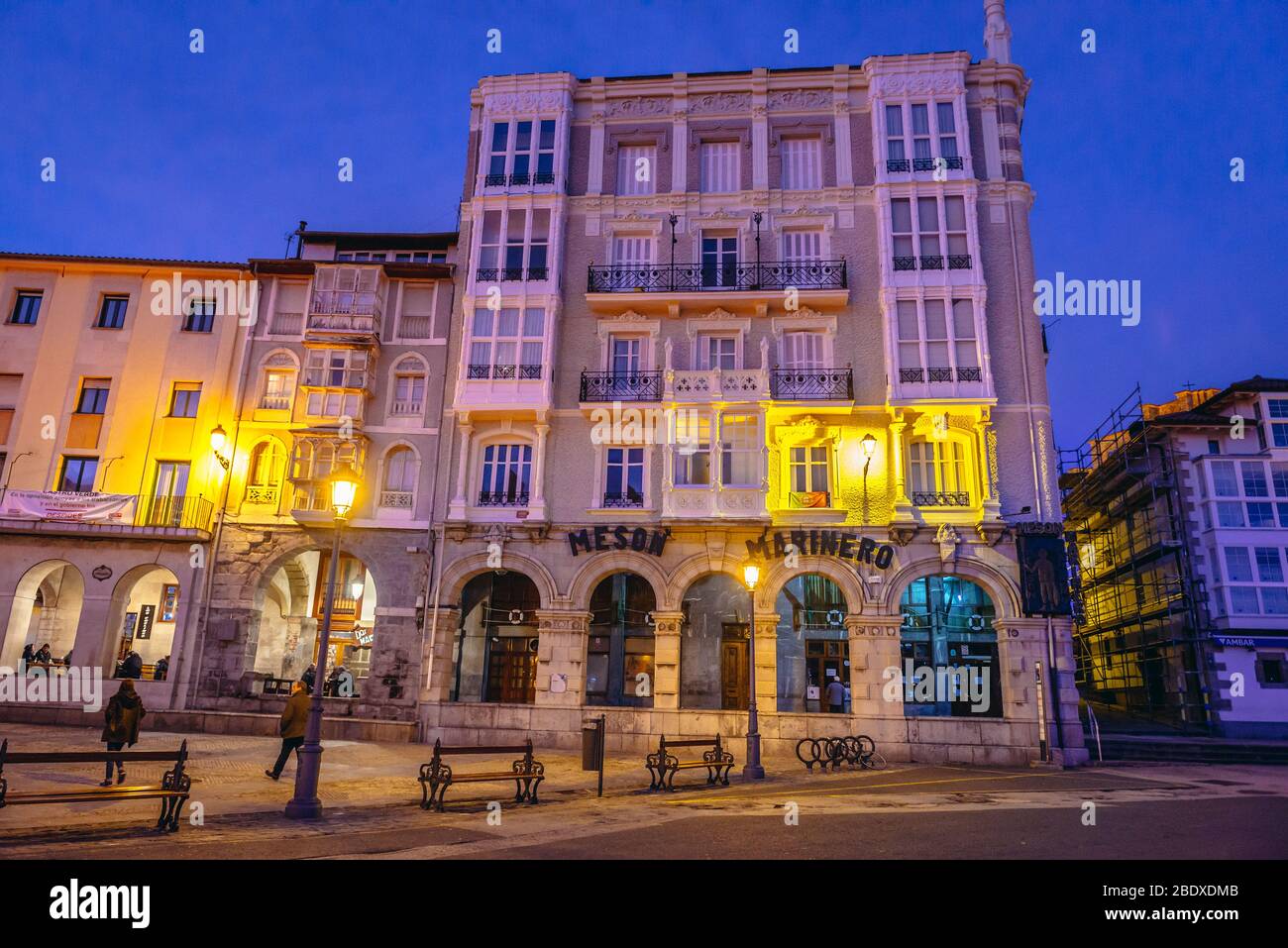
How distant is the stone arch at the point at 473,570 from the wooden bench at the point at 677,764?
8392 mm

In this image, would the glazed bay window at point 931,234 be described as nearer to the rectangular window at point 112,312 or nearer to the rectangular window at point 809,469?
the rectangular window at point 809,469

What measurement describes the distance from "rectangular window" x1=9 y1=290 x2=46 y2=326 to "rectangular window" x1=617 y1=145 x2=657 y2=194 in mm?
21235

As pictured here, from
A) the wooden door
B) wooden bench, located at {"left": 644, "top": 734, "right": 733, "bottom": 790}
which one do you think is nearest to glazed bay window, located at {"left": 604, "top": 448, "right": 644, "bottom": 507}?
the wooden door

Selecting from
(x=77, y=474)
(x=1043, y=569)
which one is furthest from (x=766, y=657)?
(x=77, y=474)

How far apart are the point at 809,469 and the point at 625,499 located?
19.0ft

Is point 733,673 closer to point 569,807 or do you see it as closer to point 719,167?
point 569,807

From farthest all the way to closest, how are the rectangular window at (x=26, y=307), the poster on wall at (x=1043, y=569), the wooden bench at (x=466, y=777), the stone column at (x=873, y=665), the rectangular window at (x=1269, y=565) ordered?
1. the rectangular window at (x=26, y=307)
2. the rectangular window at (x=1269, y=565)
3. the stone column at (x=873, y=665)
4. the poster on wall at (x=1043, y=569)
5. the wooden bench at (x=466, y=777)

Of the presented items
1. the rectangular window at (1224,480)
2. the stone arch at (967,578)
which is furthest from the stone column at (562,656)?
the rectangular window at (1224,480)

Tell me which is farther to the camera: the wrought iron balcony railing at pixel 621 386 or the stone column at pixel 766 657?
the wrought iron balcony railing at pixel 621 386

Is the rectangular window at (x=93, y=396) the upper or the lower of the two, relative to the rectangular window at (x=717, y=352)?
lower

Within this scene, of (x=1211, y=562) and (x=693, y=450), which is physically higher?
(x=693, y=450)

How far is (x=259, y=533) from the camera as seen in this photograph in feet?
81.5

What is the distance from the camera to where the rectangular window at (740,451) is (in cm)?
2319

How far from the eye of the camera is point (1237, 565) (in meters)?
27.4
